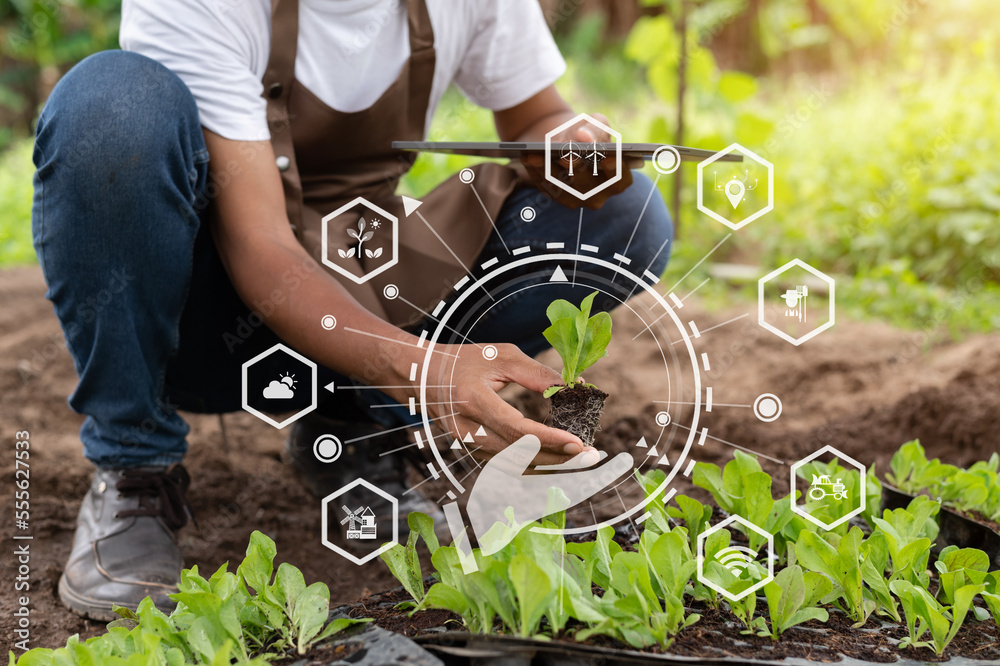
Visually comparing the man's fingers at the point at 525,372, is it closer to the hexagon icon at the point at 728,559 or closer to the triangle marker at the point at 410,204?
the hexagon icon at the point at 728,559

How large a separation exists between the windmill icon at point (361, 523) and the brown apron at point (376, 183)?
402 mm

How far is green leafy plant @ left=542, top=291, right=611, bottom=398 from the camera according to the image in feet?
3.26

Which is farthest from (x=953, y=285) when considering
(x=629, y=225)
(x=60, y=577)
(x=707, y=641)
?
(x=60, y=577)

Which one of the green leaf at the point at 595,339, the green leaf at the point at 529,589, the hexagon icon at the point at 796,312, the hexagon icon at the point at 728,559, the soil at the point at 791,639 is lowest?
the hexagon icon at the point at 796,312

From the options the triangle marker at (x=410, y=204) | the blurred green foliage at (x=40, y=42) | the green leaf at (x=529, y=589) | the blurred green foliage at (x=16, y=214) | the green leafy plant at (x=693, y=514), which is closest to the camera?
the green leaf at (x=529, y=589)

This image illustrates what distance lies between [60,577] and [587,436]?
3.16 feet

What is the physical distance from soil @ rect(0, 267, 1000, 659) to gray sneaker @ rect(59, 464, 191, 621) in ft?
0.18

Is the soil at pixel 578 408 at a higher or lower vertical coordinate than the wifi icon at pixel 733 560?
higher

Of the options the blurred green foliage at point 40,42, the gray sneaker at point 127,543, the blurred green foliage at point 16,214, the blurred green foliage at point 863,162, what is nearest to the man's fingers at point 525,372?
the gray sneaker at point 127,543

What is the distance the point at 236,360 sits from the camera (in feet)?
5.12

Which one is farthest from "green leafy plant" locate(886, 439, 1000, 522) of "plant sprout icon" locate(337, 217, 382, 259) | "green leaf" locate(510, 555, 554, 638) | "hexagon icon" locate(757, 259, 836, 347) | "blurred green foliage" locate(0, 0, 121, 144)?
"blurred green foliage" locate(0, 0, 121, 144)

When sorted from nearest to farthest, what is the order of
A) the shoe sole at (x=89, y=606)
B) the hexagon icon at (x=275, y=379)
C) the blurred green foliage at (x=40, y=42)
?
the shoe sole at (x=89, y=606) < the hexagon icon at (x=275, y=379) < the blurred green foliage at (x=40, y=42)

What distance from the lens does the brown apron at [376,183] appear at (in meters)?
1.48

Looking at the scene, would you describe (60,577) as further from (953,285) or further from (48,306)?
(953,285)
